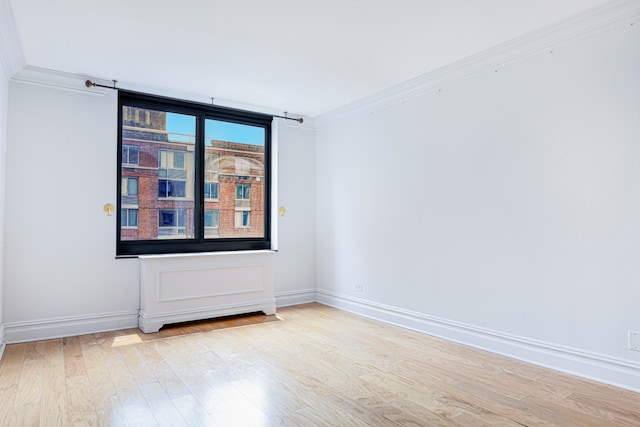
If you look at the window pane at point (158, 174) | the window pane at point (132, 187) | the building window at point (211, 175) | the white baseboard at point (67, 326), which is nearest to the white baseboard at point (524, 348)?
the building window at point (211, 175)

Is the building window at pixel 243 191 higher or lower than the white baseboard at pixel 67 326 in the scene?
higher

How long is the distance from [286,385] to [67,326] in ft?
7.63

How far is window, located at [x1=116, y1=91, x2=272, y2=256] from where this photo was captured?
4.06 metres

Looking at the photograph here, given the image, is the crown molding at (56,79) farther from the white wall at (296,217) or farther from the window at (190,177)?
the white wall at (296,217)

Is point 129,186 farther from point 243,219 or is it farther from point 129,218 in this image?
point 243,219

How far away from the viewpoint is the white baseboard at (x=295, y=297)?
4887 millimetres

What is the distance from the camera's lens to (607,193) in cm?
258

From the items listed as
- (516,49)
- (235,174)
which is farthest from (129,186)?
(516,49)

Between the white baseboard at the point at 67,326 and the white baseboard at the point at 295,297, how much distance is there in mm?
1637

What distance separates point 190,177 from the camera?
14.5ft

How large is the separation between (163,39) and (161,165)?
1592mm

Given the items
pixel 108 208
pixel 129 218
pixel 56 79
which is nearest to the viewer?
pixel 56 79

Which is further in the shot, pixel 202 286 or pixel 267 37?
pixel 202 286

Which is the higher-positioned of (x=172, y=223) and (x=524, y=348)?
(x=172, y=223)
